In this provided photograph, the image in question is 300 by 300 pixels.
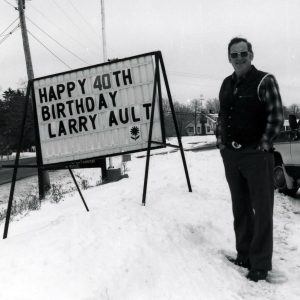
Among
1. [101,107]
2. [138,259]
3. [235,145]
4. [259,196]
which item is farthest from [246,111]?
[101,107]

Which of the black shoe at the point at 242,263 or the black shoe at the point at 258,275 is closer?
the black shoe at the point at 258,275

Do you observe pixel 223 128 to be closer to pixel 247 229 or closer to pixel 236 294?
pixel 247 229

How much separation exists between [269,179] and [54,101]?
370 centimetres

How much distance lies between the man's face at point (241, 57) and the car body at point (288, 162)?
4354mm

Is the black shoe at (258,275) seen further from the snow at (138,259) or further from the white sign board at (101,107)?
the white sign board at (101,107)

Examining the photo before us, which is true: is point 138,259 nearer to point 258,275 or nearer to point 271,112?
point 258,275

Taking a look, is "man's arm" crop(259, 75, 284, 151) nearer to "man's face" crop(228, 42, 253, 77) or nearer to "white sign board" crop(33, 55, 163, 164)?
"man's face" crop(228, 42, 253, 77)

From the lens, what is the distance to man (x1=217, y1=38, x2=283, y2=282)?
4.04 meters

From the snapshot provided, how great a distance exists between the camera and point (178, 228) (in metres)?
5.23

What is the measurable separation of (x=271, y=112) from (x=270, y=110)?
0.02 metres

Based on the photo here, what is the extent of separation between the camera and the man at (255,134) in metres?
4.04

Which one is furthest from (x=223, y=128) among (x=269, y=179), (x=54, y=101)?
(x=54, y=101)

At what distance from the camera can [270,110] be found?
4.02 meters

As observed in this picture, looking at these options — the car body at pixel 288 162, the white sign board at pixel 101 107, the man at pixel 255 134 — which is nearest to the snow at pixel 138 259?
the man at pixel 255 134
